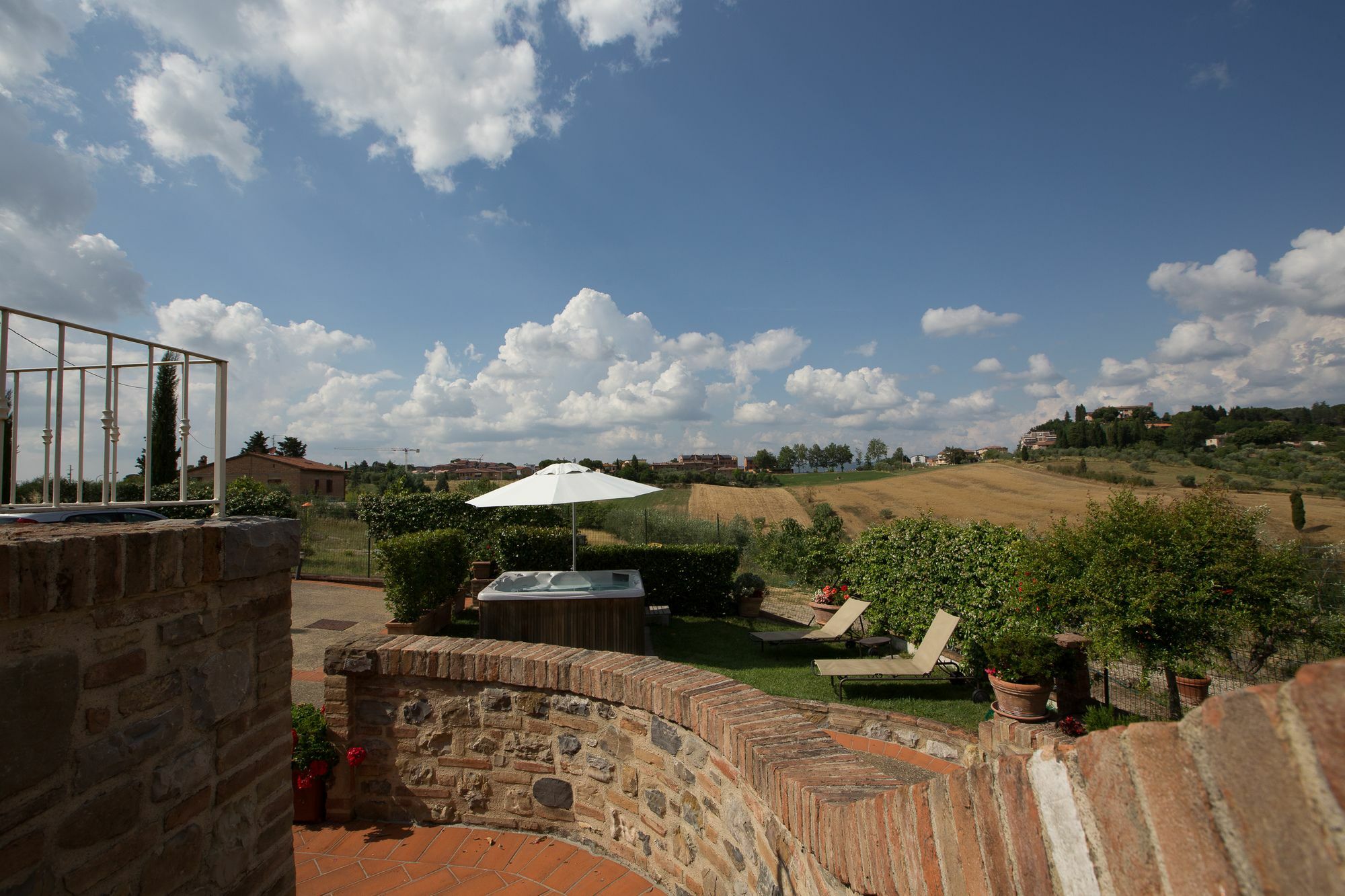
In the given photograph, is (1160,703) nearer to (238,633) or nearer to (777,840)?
(777,840)

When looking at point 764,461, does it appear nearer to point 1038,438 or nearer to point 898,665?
point 1038,438

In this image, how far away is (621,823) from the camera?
10.8 ft

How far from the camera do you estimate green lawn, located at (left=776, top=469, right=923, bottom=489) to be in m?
39.3

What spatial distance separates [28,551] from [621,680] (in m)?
2.33

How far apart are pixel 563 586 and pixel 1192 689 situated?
24.8ft

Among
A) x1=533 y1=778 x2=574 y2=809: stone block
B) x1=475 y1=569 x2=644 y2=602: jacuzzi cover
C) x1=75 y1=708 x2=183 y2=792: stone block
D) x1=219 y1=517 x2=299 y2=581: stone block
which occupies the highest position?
x1=219 y1=517 x2=299 y2=581: stone block

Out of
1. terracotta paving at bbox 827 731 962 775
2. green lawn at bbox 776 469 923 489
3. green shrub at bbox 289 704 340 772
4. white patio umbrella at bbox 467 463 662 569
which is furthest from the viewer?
green lawn at bbox 776 469 923 489

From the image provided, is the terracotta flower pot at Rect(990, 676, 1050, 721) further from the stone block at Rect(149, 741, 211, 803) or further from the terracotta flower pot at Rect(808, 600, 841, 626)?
the stone block at Rect(149, 741, 211, 803)

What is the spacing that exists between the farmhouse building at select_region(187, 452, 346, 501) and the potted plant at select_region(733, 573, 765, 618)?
27.3 metres

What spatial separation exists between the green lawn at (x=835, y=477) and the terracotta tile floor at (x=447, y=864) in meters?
34.8

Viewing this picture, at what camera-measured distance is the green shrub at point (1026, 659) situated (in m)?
5.42

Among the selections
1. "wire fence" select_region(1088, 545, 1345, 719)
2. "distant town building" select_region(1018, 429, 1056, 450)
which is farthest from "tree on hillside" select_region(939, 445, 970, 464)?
"wire fence" select_region(1088, 545, 1345, 719)

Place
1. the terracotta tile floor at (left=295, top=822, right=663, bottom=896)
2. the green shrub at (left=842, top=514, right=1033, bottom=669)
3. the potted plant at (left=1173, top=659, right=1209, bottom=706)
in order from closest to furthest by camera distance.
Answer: the terracotta tile floor at (left=295, top=822, right=663, bottom=896), the potted plant at (left=1173, top=659, right=1209, bottom=706), the green shrub at (left=842, top=514, right=1033, bottom=669)

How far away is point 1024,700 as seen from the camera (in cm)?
540
